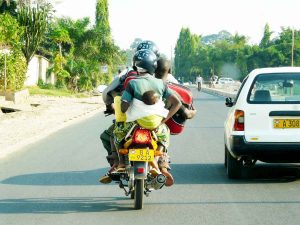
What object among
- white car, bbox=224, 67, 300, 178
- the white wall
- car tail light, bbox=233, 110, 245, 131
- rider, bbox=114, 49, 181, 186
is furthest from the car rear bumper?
the white wall

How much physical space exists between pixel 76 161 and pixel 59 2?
4312 centimetres

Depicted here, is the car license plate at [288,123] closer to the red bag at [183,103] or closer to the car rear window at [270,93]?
the car rear window at [270,93]

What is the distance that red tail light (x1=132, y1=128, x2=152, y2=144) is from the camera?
26.5 ft

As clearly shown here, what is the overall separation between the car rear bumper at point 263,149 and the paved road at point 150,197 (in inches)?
15.5

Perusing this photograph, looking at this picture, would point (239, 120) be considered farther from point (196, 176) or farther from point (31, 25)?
point (31, 25)

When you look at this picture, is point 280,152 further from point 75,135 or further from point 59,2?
point 59,2

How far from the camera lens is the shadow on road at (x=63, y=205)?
27.5 ft

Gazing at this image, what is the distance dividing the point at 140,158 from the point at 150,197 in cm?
140

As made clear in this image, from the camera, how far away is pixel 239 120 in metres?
10.6

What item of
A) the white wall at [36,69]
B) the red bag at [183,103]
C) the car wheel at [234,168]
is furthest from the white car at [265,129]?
the white wall at [36,69]

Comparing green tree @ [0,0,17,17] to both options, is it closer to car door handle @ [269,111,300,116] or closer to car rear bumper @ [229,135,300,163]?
car rear bumper @ [229,135,300,163]

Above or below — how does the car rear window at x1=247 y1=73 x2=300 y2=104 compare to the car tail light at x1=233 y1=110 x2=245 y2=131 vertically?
above

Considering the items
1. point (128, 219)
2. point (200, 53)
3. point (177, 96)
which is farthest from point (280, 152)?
point (200, 53)

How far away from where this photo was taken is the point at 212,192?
31.7ft
